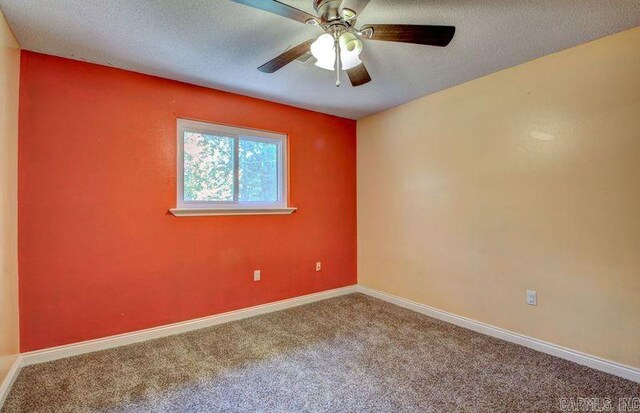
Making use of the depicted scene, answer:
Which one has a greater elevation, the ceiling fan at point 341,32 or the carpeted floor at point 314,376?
the ceiling fan at point 341,32

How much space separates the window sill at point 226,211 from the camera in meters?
2.79

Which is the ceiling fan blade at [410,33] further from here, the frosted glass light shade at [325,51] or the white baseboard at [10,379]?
the white baseboard at [10,379]

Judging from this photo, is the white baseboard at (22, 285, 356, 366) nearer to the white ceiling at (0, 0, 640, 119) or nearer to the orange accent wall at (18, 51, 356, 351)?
the orange accent wall at (18, 51, 356, 351)

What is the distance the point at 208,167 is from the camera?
301cm

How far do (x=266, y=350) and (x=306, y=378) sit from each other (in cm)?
51

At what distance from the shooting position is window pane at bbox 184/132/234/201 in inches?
114

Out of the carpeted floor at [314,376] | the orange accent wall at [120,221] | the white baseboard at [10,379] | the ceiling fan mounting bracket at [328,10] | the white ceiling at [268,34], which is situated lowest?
the carpeted floor at [314,376]

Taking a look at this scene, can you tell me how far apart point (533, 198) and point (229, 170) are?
8.71ft

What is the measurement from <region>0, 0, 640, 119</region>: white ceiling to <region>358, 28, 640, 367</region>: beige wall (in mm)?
276

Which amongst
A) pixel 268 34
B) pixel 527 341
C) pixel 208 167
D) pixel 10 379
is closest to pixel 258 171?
pixel 208 167

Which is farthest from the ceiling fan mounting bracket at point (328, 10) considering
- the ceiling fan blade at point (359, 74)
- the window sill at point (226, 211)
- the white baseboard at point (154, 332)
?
the white baseboard at point (154, 332)

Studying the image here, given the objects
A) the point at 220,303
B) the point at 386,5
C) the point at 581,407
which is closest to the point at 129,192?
the point at 220,303

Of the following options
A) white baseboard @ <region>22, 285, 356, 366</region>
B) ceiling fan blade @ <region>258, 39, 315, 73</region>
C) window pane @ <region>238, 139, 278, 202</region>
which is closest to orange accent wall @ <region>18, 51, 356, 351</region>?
white baseboard @ <region>22, 285, 356, 366</region>

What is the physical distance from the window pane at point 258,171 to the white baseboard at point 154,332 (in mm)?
1132
